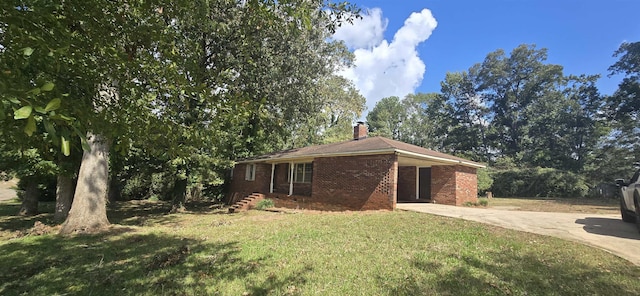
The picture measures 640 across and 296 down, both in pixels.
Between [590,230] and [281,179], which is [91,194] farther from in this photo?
[590,230]

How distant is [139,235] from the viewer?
8742 mm

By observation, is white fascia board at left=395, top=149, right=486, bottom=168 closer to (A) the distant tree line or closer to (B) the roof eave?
(B) the roof eave

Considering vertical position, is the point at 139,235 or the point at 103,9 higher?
the point at 103,9

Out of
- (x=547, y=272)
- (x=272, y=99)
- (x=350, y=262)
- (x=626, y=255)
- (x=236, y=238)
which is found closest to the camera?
(x=547, y=272)

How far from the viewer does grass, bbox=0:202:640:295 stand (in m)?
4.34

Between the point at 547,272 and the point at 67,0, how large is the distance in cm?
739

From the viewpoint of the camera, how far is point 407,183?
1866cm

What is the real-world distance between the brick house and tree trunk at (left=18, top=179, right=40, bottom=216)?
411 inches

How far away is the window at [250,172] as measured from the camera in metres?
20.8

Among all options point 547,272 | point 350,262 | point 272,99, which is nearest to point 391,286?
point 350,262

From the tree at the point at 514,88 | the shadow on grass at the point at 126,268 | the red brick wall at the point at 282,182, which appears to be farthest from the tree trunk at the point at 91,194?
the tree at the point at 514,88

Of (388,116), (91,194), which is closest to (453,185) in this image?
(91,194)

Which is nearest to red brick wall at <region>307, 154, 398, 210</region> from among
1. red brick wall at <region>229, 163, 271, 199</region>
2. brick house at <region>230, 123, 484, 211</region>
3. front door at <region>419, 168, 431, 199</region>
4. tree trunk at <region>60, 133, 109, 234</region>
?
brick house at <region>230, 123, 484, 211</region>

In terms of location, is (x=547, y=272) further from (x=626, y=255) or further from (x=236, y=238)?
(x=236, y=238)
